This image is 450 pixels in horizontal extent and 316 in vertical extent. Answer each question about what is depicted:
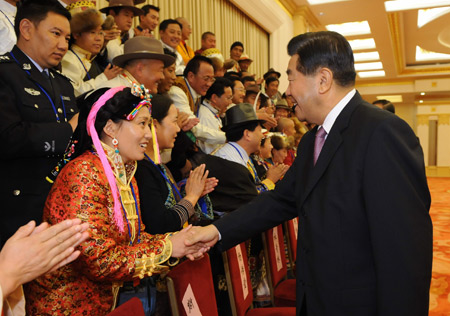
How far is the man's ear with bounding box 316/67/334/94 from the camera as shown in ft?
4.66

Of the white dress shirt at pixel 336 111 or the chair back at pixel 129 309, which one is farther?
the white dress shirt at pixel 336 111

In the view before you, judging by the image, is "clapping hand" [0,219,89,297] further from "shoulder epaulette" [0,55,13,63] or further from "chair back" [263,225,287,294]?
"chair back" [263,225,287,294]

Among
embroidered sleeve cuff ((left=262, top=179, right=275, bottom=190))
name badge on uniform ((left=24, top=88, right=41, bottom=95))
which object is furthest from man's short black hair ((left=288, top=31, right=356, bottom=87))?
→ embroidered sleeve cuff ((left=262, top=179, right=275, bottom=190))

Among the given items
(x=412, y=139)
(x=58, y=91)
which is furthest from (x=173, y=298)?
(x=58, y=91)


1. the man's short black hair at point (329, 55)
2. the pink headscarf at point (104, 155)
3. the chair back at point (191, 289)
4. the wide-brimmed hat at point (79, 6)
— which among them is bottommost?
the chair back at point (191, 289)

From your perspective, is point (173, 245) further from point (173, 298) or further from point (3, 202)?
point (3, 202)

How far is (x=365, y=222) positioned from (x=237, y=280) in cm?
81

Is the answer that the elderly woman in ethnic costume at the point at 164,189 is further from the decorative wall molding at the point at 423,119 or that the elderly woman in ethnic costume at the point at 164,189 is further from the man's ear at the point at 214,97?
the decorative wall molding at the point at 423,119

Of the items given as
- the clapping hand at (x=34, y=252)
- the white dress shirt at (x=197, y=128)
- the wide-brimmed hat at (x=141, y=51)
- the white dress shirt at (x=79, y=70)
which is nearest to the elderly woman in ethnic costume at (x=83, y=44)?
the white dress shirt at (x=79, y=70)

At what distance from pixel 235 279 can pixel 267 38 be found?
326 inches

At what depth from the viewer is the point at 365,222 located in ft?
4.20

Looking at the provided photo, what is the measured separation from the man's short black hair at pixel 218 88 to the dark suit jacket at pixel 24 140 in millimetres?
1947

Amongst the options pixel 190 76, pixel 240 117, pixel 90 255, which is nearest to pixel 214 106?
pixel 190 76

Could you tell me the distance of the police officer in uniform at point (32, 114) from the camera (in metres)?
1.65
